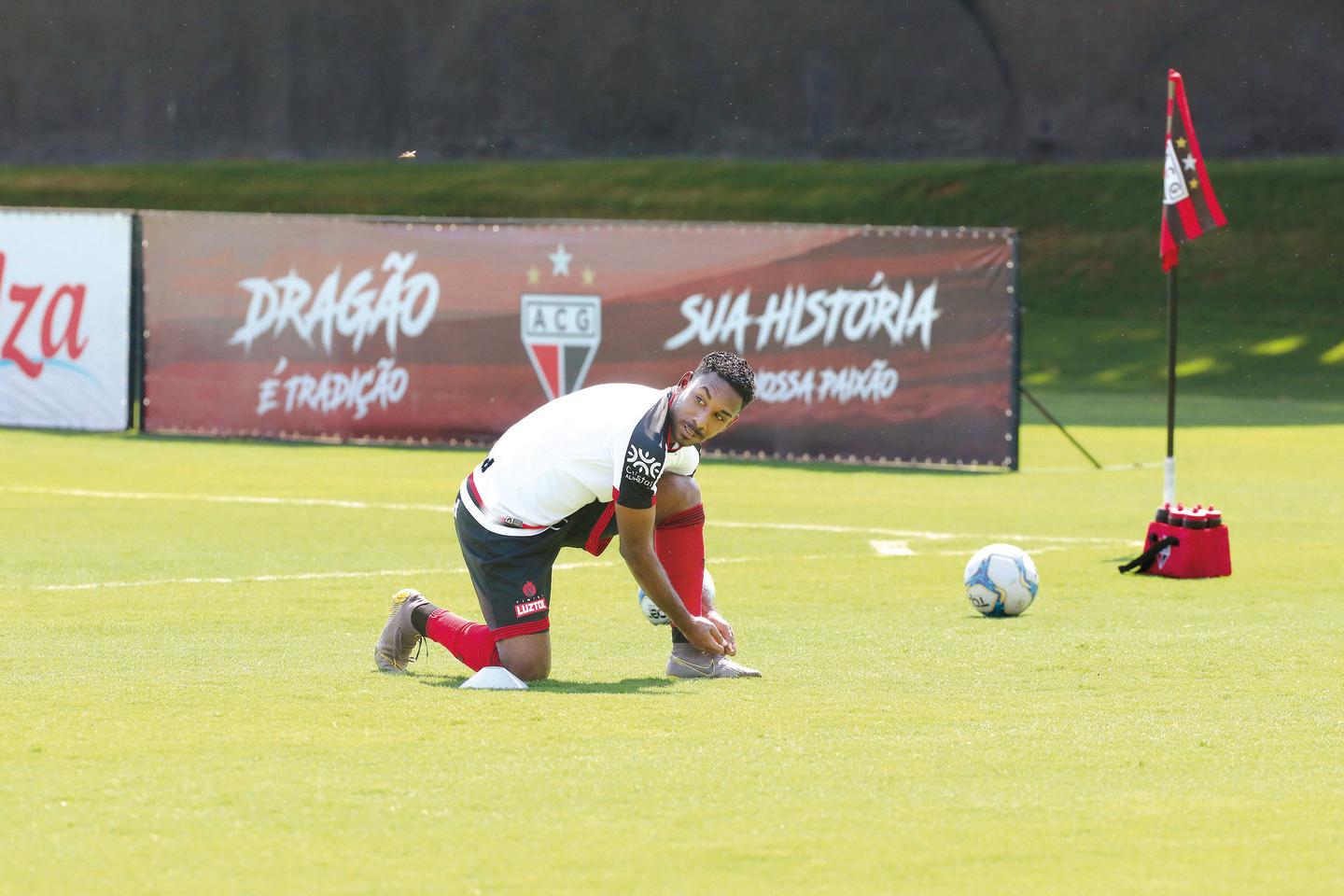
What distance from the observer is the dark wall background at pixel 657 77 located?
41.2 metres

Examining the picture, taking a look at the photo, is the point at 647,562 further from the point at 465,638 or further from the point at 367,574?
the point at 367,574

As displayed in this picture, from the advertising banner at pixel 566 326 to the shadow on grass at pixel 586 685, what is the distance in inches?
460

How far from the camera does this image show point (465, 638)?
839 centimetres

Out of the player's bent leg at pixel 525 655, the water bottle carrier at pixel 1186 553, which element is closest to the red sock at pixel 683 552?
the player's bent leg at pixel 525 655

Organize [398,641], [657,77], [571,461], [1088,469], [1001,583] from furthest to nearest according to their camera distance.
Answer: [657,77] → [1088,469] → [1001,583] → [398,641] → [571,461]

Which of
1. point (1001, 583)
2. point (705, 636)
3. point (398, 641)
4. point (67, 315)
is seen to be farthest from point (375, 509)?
point (705, 636)

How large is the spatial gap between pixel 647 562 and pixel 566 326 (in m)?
13.3

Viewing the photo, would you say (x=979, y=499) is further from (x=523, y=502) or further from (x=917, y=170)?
(x=917, y=170)

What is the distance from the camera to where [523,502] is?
835 centimetres

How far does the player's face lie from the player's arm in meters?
0.35

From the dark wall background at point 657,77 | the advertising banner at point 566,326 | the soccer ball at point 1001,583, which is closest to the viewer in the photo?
the soccer ball at point 1001,583

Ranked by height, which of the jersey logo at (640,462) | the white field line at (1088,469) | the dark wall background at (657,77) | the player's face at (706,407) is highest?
the dark wall background at (657,77)

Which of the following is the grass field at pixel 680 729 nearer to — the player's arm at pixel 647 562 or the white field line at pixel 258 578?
the white field line at pixel 258 578

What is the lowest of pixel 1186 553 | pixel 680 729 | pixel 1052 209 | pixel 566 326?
pixel 680 729
